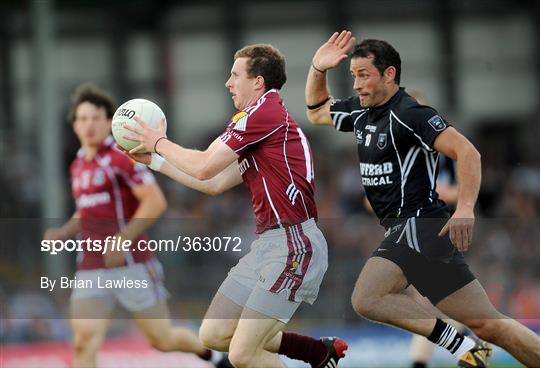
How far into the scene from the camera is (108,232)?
27.5 feet

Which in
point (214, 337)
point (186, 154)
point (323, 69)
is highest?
point (323, 69)

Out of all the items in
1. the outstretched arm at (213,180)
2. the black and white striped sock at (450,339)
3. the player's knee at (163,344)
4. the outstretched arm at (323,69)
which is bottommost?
the player's knee at (163,344)

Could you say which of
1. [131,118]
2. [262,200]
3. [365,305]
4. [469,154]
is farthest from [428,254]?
[131,118]

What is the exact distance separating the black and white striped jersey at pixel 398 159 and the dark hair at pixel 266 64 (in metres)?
0.66

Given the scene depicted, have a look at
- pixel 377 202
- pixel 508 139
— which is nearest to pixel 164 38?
pixel 508 139

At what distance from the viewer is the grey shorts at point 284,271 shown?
6.84 meters

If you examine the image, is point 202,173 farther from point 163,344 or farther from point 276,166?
point 163,344

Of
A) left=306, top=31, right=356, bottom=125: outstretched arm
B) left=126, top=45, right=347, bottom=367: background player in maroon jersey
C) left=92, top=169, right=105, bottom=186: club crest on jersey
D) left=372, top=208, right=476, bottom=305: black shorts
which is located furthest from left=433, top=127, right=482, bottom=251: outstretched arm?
left=92, top=169, right=105, bottom=186: club crest on jersey

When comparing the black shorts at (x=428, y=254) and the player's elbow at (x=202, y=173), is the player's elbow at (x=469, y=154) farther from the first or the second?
the player's elbow at (x=202, y=173)

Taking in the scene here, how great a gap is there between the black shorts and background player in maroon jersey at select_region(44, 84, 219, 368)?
2022 mm

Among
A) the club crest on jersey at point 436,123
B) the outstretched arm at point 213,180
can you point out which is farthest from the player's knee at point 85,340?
the club crest on jersey at point 436,123

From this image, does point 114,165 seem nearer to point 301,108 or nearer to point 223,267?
point 223,267

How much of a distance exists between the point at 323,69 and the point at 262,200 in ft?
3.77

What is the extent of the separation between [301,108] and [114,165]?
26.5ft
